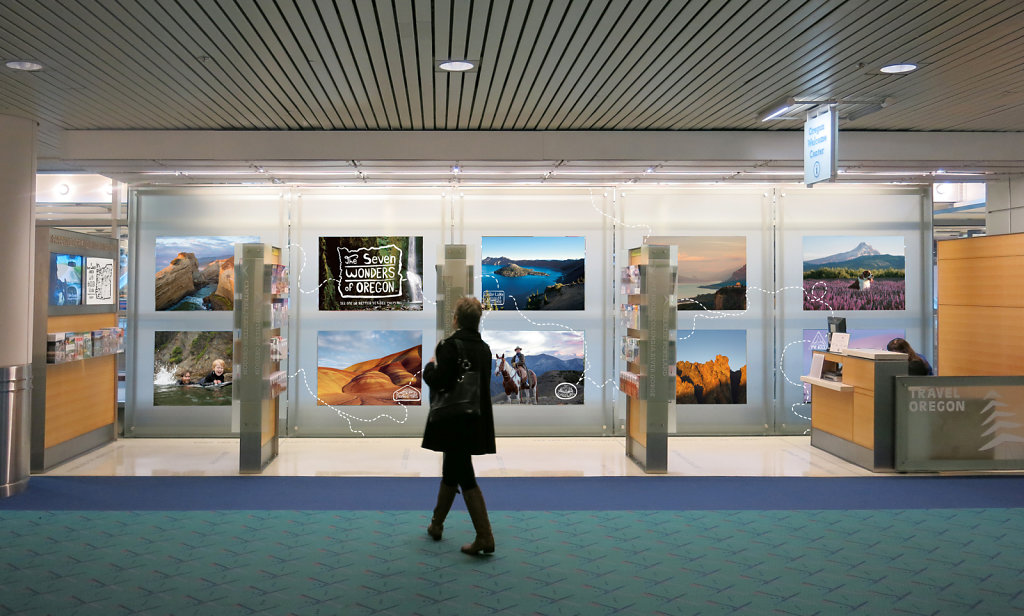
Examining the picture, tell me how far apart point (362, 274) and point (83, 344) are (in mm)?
2981

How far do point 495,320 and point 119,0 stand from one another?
570 cm

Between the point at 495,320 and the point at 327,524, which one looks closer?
the point at 327,524

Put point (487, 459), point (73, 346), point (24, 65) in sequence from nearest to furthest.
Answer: point (24, 65) → point (73, 346) → point (487, 459)

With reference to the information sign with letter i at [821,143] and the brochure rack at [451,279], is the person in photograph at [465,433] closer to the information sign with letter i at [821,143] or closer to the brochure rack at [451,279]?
the brochure rack at [451,279]

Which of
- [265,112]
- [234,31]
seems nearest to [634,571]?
[234,31]

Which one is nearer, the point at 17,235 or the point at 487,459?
the point at 17,235

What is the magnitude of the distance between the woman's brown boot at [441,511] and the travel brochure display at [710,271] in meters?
5.18

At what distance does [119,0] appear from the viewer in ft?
13.1

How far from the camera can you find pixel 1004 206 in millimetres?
8703

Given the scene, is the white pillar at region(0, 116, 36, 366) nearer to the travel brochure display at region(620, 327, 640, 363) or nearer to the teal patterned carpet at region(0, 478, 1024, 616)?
the teal patterned carpet at region(0, 478, 1024, 616)

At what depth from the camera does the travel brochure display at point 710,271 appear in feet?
30.2

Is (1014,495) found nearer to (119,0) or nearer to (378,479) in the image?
(378,479)

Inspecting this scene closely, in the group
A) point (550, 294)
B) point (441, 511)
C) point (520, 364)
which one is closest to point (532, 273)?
point (550, 294)

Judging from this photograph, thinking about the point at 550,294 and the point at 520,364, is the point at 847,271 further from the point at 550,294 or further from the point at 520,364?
the point at 520,364
